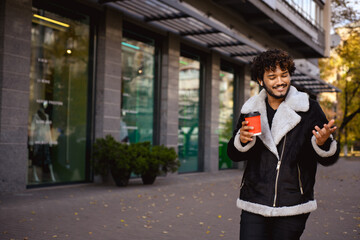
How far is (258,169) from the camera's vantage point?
2.96 metres

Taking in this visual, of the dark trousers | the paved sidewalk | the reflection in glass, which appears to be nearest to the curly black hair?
the dark trousers

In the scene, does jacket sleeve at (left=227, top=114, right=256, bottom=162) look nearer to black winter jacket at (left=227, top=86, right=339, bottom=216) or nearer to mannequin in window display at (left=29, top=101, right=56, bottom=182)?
black winter jacket at (left=227, top=86, right=339, bottom=216)

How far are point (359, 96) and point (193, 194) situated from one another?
97.6 feet

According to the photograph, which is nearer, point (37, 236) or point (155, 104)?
point (37, 236)

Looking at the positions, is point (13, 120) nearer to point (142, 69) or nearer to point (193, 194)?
point (193, 194)

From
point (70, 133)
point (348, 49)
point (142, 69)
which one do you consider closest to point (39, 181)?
point (70, 133)

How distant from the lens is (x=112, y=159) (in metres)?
11.8

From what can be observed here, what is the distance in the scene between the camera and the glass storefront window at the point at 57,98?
1116 cm

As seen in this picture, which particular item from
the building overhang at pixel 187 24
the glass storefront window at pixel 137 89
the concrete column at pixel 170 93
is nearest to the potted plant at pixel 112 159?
the glass storefront window at pixel 137 89

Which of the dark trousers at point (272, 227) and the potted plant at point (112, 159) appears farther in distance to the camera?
the potted plant at point (112, 159)

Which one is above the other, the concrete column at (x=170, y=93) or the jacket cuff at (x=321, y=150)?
the concrete column at (x=170, y=93)

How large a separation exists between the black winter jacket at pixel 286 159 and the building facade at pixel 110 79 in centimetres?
809

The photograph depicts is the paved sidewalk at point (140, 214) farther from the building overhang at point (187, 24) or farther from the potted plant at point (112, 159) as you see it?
A: the building overhang at point (187, 24)

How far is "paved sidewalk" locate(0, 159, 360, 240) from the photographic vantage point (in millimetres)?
6348
